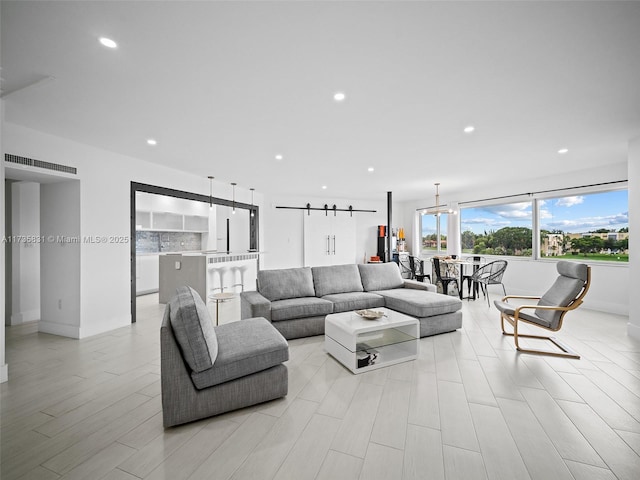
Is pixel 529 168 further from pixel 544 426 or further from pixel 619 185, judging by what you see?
pixel 544 426

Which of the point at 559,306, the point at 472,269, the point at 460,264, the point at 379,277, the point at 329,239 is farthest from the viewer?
the point at 329,239

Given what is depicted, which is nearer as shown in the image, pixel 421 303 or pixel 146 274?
pixel 421 303

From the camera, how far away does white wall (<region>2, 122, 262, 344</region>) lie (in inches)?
142

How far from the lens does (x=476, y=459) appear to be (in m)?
1.65

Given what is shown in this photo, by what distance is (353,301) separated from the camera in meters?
4.02

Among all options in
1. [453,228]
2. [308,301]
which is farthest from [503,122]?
[453,228]

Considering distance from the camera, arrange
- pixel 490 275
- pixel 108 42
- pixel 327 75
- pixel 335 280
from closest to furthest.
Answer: pixel 108 42, pixel 327 75, pixel 335 280, pixel 490 275

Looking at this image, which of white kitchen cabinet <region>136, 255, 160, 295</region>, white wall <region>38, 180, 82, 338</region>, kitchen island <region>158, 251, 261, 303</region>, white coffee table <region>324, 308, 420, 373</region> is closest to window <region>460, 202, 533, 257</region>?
white coffee table <region>324, 308, 420, 373</region>

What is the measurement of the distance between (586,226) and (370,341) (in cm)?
553

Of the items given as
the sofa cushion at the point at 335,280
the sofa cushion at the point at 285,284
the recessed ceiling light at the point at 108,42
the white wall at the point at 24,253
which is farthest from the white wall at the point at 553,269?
the white wall at the point at 24,253

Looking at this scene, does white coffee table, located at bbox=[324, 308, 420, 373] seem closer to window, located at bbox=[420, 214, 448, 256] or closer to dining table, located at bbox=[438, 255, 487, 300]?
dining table, located at bbox=[438, 255, 487, 300]

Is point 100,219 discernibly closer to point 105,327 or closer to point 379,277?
point 105,327

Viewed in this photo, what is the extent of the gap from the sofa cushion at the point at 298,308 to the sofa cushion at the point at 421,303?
0.94 m

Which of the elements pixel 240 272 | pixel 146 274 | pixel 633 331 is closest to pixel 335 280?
pixel 240 272
